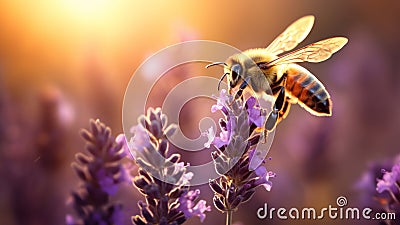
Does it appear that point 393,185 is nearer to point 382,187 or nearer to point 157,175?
point 382,187

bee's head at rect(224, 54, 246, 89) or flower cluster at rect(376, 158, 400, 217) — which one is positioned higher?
bee's head at rect(224, 54, 246, 89)

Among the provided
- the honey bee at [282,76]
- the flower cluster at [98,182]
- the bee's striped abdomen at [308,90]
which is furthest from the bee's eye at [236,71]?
the flower cluster at [98,182]

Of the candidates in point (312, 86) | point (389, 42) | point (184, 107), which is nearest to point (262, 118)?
point (312, 86)

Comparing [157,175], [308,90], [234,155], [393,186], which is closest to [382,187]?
[393,186]

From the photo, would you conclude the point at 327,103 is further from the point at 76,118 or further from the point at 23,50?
the point at 23,50

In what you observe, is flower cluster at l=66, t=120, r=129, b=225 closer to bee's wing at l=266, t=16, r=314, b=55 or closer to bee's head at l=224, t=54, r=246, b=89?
bee's head at l=224, t=54, r=246, b=89

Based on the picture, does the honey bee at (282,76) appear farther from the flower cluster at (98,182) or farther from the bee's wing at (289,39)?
the flower cluster at (98,182)

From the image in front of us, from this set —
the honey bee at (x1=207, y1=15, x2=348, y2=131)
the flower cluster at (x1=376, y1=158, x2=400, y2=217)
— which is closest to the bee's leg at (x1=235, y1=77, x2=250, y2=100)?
the honey bee at (x1=207, y1=15, x2=348, y2=131)
